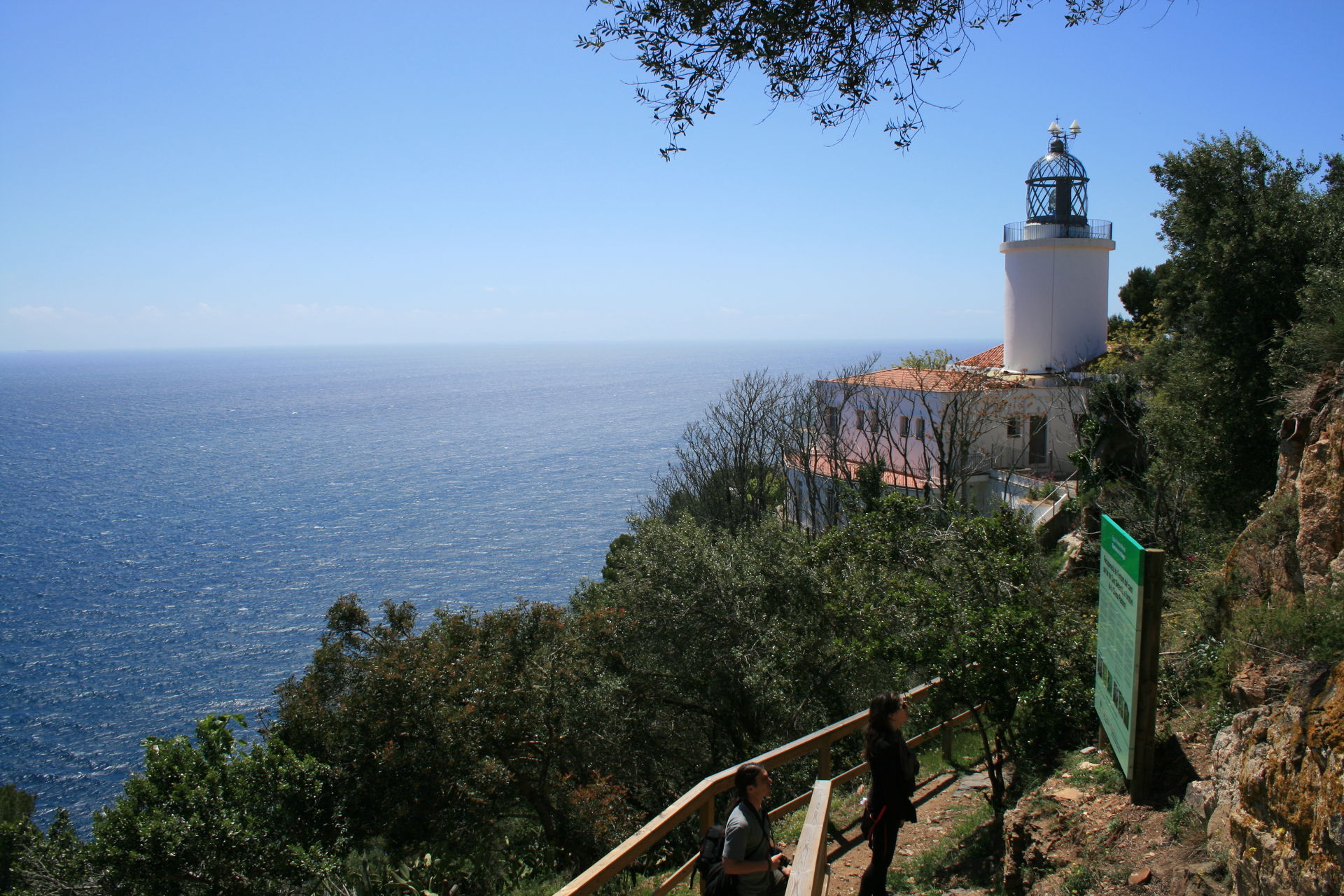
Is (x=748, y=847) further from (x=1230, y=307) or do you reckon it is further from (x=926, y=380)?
(x=926, y=380)

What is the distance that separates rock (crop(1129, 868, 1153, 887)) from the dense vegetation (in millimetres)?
2812

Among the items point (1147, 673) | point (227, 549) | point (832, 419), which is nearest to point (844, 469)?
point (832, 419)

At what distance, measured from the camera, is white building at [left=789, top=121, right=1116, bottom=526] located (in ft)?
112

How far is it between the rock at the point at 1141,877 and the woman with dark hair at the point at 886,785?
1.32 meters

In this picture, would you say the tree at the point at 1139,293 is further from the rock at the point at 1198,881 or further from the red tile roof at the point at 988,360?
the rock at the point at 1198,881

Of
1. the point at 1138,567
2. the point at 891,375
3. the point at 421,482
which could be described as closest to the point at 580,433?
the point at 421,482

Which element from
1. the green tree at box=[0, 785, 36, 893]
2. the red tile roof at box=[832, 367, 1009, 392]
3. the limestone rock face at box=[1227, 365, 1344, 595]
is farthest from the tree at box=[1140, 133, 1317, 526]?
the green tree at box=[0, 785, 36, 893]

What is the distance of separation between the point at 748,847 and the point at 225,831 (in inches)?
447

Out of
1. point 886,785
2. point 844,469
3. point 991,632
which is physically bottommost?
point 844,469

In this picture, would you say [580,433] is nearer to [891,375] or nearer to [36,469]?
[36,469]

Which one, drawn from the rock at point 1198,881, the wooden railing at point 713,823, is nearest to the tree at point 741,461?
the wooden railing at point 713,823

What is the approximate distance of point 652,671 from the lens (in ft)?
50.2

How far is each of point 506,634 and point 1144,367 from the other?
21464 millimetres

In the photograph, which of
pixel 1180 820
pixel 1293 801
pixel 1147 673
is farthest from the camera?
pixel 1147 673
